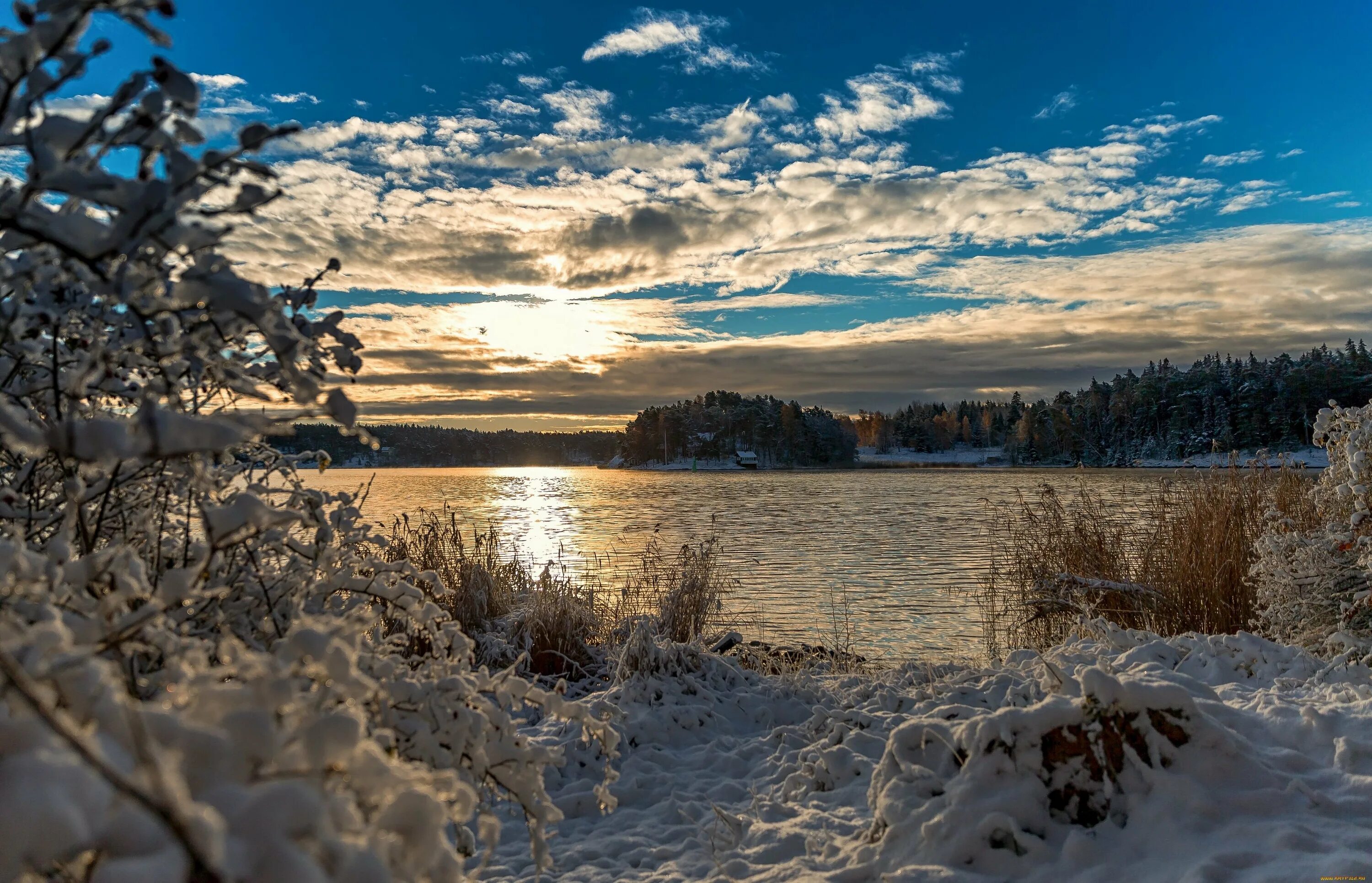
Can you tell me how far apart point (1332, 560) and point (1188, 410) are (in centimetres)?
8205

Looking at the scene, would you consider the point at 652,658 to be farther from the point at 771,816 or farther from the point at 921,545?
the point at 921,545

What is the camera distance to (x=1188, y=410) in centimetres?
7519

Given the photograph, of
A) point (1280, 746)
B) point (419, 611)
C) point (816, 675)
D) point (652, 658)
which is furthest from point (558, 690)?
point (816, 675)

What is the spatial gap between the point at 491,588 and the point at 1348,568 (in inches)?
316

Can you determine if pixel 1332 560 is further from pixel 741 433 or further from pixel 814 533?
pixel 741 433

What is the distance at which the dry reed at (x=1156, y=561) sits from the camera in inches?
317

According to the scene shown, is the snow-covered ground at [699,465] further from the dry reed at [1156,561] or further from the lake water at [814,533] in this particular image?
the dry reed at [1156,561]

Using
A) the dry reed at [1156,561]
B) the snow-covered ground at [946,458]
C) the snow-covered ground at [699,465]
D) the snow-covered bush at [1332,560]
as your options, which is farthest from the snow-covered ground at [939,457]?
the snow-covered bush at [1332,560]

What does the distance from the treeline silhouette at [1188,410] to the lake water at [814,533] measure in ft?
82.0

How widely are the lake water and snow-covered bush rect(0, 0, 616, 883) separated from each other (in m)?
2.00

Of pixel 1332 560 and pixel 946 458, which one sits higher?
pixel 1332 560

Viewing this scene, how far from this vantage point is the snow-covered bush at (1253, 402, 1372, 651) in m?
5.76

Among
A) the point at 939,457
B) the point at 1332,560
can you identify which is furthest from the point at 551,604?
the point at 939,457

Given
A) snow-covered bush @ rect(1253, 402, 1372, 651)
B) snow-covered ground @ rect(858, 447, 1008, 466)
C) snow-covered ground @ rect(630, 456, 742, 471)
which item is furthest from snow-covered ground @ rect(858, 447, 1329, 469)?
snow-covered bush @ rect(1253, 402, 1372, 651)
